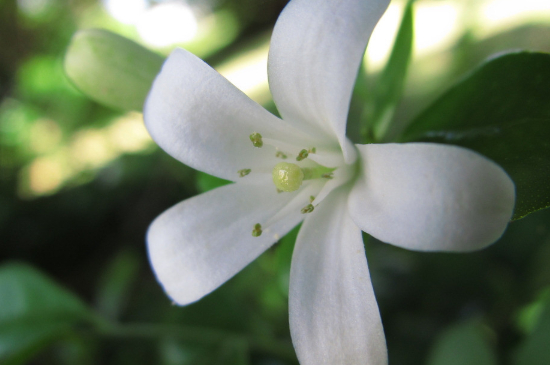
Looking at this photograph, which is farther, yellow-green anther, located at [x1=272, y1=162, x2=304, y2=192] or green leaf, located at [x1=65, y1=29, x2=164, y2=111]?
green leaf, located at [x1=65, y1=29, x2=164, y2=111]

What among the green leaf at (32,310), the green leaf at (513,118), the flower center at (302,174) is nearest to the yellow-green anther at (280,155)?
the flower center at (302,174)

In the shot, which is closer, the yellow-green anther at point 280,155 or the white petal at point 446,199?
the white petal at point 446,199

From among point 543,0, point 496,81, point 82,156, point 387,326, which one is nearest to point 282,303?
point 387,326

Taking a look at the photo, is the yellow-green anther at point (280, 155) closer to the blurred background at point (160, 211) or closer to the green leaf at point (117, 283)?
the blurred background at point (160, 211)

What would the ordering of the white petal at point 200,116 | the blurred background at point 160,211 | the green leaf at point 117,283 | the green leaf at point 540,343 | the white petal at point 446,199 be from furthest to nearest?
the green leaf at point 117,283
the blurred background at point 160,211
the green leaf at point 540,343
the white petal at point 200,116
the white petal at point 446,199

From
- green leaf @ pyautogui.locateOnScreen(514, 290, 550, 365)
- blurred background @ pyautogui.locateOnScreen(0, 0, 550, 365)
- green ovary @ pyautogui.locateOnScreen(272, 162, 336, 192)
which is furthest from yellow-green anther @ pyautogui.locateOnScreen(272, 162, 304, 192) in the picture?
green leaf @ pyautogui.locateOnScreen(514, 290, 550, 365)

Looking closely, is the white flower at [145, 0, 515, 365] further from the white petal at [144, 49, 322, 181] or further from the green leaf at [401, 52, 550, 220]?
the green leaf at [401, 52, 550, 220]

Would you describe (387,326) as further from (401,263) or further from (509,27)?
(509,27)

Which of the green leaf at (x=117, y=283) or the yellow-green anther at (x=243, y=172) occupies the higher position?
the yellow-green anther at (x=243, y=172)
